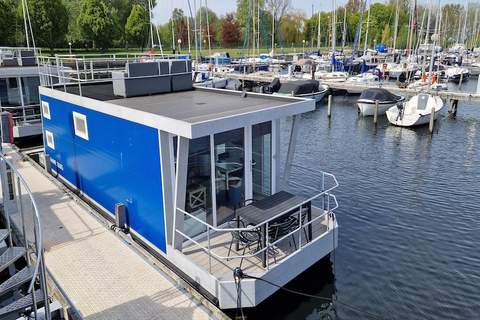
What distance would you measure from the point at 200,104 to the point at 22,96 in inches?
646

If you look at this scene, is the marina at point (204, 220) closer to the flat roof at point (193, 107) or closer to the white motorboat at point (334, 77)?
the flat roof at point (193, 107)

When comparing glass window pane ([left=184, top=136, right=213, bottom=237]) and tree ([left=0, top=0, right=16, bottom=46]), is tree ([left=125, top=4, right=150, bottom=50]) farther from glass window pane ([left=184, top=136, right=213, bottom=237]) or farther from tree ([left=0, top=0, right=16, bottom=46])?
glass window pane ([left=184, top=136, right=213, bottom=237])

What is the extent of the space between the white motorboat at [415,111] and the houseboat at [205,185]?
21.3 meters

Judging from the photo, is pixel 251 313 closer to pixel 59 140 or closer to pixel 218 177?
pixel 218 177

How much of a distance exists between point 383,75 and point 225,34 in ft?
162

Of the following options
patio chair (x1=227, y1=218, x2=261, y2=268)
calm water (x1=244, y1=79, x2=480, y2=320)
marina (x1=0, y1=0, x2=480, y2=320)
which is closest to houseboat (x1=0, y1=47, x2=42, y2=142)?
marina (x1=0, y1=0, x2=480, y2=320)

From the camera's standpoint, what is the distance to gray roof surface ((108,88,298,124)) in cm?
966

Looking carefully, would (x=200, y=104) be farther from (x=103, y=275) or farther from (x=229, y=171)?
(x=103, y=275)

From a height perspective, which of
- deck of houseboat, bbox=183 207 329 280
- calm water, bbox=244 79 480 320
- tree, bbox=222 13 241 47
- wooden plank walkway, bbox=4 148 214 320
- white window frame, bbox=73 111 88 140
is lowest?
calm water, bbox=244 79 480 320

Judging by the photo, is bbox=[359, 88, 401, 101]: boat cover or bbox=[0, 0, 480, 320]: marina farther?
bbox=[359, 88, 401, 101]: boat cover

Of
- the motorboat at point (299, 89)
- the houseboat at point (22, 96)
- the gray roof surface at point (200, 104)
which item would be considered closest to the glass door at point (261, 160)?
the gray roof surface at point (200, 104)

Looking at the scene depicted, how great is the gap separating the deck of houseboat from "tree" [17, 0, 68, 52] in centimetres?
6208

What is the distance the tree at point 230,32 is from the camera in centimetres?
9575

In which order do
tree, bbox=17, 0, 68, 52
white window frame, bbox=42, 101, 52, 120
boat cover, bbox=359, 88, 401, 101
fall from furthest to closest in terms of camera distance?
1. tree, bbox=17, 0, 68, 52
2. boat cover, bbox=359, 88, 401, 101
3. white window frame, bbox=42, 101, 52, 120
